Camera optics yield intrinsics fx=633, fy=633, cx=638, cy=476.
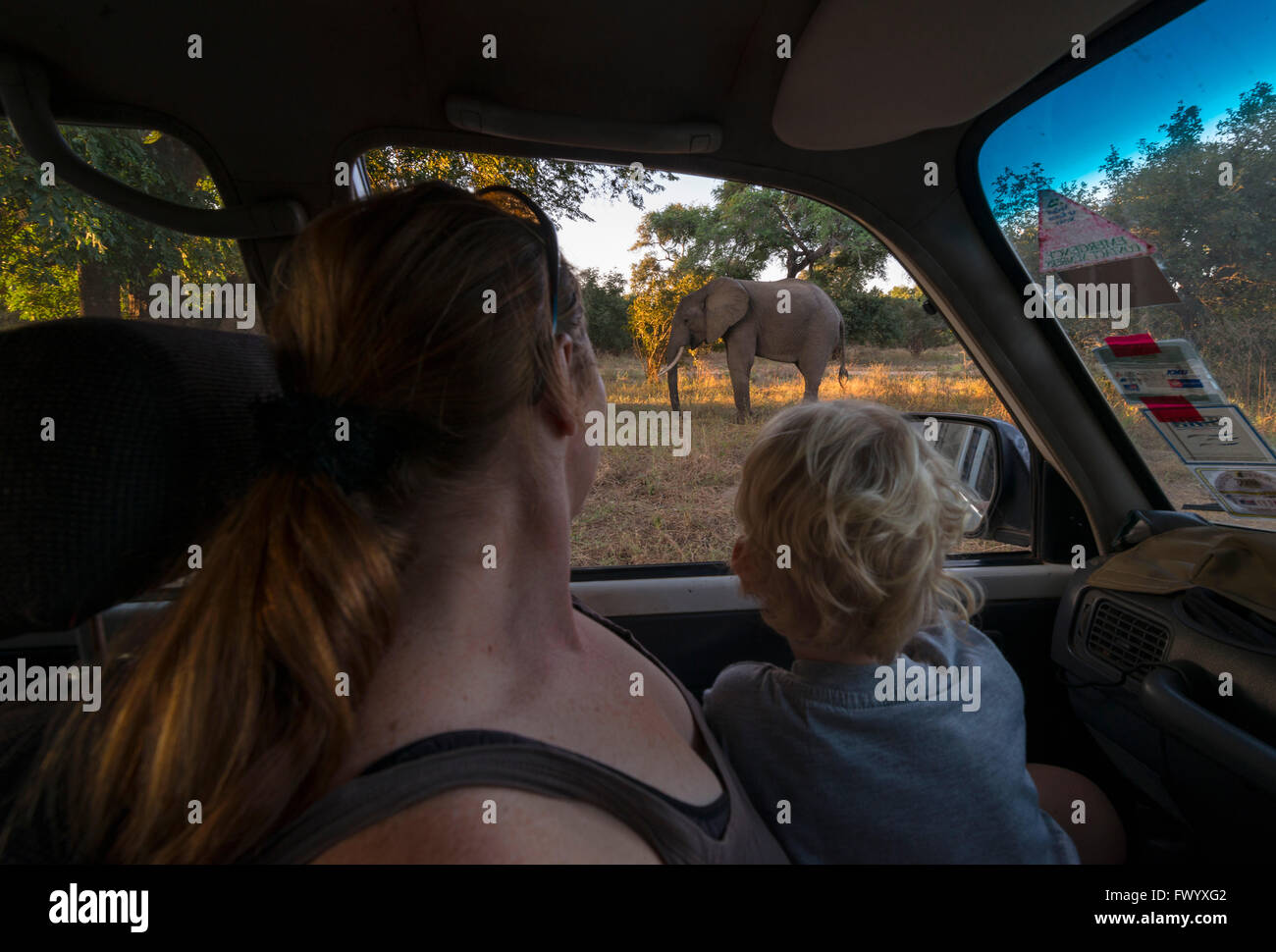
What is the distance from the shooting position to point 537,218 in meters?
0.94

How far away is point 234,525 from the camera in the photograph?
2.24ft

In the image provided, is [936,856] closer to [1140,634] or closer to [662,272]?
[1140,634]

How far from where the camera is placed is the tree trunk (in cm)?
147

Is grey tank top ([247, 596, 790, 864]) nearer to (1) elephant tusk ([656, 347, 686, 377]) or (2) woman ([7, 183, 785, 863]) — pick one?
(2) woman ([7, 183, 785, 863])

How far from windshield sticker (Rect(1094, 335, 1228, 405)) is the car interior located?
11cm

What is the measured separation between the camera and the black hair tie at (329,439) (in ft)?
2.30

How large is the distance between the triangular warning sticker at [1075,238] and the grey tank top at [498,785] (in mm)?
1706

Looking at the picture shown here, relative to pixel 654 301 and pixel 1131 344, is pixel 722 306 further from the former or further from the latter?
pixel 1131 344

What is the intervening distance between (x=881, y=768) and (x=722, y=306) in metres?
1.80

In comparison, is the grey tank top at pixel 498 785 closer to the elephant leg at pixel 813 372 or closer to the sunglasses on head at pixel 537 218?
the sunglasses on head at pixel 537 218

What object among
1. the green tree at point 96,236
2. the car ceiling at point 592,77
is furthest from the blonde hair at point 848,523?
the green tree at point 96,236

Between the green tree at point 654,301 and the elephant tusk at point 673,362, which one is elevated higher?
the green tree at point 654,301

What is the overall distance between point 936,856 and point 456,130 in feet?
5.99

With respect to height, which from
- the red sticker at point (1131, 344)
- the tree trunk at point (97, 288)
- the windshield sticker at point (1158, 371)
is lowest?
the windshield sticker at point (1158, 371)
